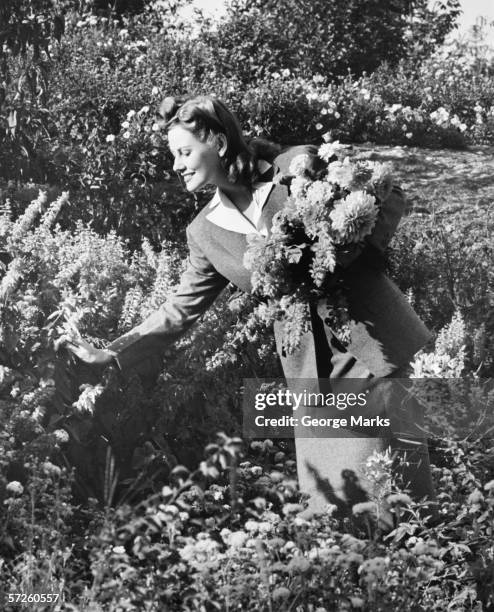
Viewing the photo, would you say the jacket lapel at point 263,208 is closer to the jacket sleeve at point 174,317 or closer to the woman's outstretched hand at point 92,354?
the jacket sleeve at point 174,317

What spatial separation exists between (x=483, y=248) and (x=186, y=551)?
11.6ft

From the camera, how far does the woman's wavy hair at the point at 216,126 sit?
3139mm

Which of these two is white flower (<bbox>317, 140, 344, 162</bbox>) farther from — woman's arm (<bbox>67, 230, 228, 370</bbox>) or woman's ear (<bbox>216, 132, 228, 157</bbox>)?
woman's arm (<bbox>67, 230, 228, 370</bbox>)

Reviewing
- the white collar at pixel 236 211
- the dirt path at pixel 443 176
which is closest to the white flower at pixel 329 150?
the white collar at pixel 236 211

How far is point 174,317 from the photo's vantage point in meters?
3.44

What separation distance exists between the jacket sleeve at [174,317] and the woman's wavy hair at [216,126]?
360 mm

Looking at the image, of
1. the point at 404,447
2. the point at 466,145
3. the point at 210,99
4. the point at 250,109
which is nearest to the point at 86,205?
the point at 250,109

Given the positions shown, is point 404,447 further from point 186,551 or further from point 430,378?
point 186,551

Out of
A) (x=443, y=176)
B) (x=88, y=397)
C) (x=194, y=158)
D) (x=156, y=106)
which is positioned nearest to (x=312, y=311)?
(x=194, y=158)

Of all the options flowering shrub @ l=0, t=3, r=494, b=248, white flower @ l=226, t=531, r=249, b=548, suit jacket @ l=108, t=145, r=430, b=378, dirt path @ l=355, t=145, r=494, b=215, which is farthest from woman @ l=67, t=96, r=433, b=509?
dirt path @ l=355, t=145, r=494, b=215

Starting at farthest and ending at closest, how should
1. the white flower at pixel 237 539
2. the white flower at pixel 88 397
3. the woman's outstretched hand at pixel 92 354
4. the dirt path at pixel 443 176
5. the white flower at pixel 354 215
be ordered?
1. the dirt path at pixel 443 176
2. the white flower at pixel 88 397
3. the woman's outstretched hand at pixel 92 354
4. the white flower at pixel 354 215
5. the white flower at pixel 237 539

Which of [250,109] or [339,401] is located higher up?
[250,109]

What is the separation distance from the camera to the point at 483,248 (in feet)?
18.2

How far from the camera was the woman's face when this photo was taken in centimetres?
311
